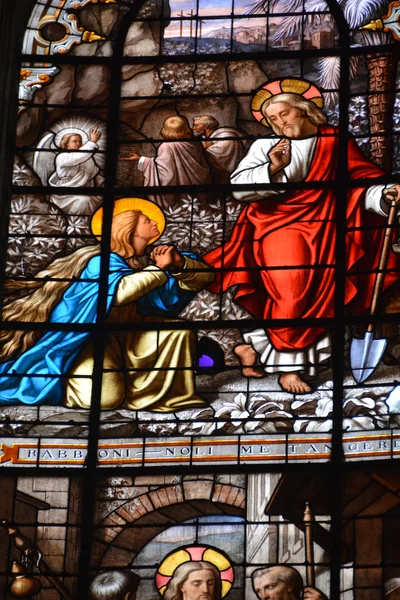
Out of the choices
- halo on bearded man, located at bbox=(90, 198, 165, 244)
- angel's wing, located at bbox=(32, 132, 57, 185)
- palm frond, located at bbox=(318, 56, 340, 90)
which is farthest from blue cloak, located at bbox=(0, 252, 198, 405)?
palm frond, located at bbox=(318, 56, 340, 90)

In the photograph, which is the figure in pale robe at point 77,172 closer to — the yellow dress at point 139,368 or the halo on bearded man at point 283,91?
the yellow dress at point 139,368

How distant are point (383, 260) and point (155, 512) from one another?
242 centimetres

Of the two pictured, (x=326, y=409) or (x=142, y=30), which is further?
(x=142, y=30)

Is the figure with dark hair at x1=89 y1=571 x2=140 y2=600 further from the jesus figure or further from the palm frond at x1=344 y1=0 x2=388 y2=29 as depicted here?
the palm frond at x1=344 y1=0 x2=388 y2=29

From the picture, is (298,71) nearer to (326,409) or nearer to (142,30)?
(142,30)

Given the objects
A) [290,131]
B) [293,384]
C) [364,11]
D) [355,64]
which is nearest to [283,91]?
[290,131]

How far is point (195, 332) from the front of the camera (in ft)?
46.0

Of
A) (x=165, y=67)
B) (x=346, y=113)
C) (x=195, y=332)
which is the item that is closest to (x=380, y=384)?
(x=195, y=332)

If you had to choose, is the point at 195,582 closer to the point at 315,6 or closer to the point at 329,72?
the point at 329,72

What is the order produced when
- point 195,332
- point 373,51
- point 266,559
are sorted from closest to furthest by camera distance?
point 266,559, point 195,332, point 373,51

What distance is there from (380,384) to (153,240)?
2050 mm

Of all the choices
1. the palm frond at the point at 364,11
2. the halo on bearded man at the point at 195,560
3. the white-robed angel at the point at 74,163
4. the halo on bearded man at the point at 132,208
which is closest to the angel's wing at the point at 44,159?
the white-robed angel at the point at 74,163

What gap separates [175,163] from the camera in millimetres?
14766

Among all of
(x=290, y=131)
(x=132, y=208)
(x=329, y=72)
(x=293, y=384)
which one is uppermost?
(x=329, y=72)
